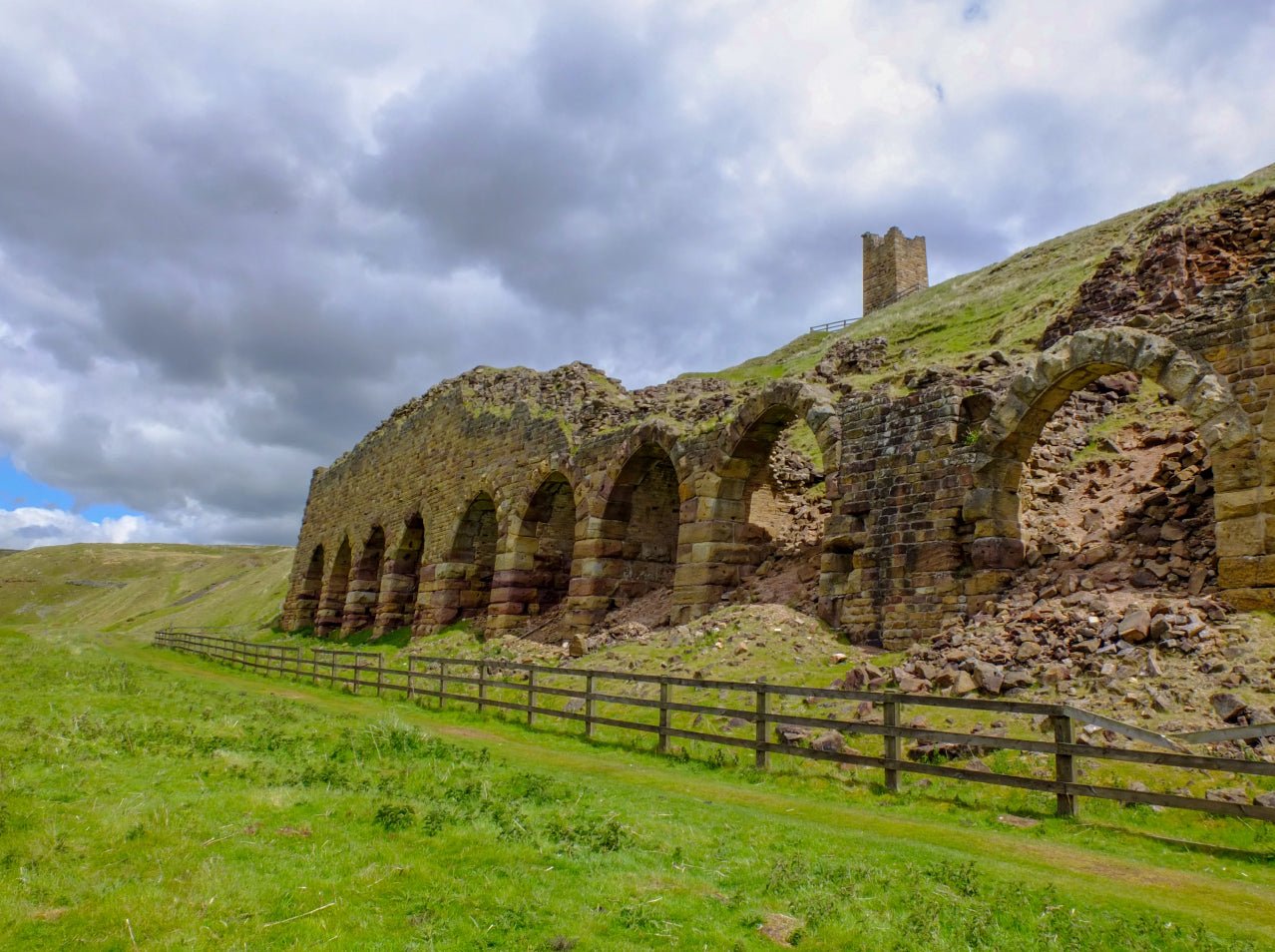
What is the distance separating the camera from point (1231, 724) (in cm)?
765

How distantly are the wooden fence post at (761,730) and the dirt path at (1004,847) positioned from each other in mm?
495

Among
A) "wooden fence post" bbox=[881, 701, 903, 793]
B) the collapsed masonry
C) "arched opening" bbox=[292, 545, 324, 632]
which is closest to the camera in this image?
"wooden fence post" bbox=[881, 701, 903, 793]

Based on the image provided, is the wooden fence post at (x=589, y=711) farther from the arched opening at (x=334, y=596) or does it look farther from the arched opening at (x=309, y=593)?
the arched opening at (x=309, y=593)

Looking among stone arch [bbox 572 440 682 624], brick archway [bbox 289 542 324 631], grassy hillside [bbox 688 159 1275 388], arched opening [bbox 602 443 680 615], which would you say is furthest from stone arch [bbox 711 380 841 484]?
brick archway [bbox 289 542 324 631]

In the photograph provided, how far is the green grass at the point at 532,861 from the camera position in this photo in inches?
178

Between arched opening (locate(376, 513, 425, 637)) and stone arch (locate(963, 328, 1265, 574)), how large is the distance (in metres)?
20.0

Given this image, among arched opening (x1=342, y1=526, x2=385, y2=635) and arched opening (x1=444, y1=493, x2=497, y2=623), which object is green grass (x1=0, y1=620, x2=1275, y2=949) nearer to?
arched opening (x1=444, y1=493, x2=497, y2=623)

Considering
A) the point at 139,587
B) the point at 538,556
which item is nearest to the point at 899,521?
the point at 538,556

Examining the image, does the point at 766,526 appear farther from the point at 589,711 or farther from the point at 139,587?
the point at 139,587

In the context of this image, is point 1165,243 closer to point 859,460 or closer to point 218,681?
point 859,460

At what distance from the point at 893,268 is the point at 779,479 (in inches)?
1647

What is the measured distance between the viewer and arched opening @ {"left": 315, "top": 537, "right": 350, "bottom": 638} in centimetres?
3331

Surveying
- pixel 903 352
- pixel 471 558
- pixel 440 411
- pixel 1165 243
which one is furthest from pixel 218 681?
pixel 903 352

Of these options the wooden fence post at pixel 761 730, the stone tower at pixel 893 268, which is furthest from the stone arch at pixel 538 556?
the stone tower at pixel 893 268
